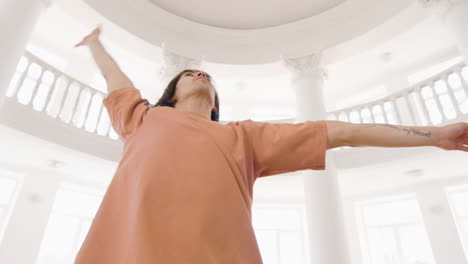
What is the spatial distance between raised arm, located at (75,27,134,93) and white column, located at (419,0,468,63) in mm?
4394

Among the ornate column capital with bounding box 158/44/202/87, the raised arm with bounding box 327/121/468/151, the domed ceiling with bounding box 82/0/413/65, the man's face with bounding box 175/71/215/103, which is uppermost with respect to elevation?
the domed ceiling with bounding box 82/0/413/65

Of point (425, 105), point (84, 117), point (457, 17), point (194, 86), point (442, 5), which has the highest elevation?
point (442, 5)

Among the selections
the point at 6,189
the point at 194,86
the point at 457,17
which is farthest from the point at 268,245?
the point at 194,86

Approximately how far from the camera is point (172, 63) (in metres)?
6.70

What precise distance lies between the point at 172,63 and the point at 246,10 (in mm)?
2038

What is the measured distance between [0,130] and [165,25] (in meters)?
3.78

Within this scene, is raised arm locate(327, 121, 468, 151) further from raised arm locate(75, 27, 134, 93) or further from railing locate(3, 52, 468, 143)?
railing locate(3, 52, 468, 143)

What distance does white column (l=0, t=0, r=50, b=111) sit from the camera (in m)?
3.70

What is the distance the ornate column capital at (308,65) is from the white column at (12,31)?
4.80 m

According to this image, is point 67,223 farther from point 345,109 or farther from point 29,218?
Answer: point 345,109

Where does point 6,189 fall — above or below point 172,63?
below

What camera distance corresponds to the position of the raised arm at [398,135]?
110cm

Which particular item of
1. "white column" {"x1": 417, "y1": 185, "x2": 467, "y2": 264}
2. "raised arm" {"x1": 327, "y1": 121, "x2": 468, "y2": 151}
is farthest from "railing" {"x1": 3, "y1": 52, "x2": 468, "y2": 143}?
"raised arm" {"x1": 327, "y1": 121, "x2": 468, "y2": 151}

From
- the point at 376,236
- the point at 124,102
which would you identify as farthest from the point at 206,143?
the point at 376,236
